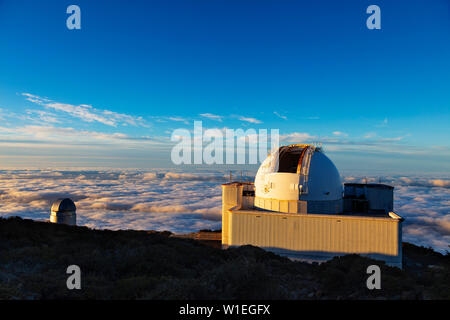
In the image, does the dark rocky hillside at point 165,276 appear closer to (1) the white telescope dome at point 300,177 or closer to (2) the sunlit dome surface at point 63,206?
(1) the white telescope dome at point 300,177

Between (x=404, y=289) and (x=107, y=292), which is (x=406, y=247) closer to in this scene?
(x=404, y=289)

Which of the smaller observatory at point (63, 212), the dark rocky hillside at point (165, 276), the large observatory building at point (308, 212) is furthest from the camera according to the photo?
the smaller observatory at point (63, 212)

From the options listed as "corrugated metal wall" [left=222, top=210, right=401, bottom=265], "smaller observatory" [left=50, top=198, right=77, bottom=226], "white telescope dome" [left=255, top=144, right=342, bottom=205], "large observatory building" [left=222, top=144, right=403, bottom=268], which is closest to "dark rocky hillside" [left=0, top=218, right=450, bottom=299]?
"corrugated metal wall" [left=222, top=210, right=401, bottom=265]

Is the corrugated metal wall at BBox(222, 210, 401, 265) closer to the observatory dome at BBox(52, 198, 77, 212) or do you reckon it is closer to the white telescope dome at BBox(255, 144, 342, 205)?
the white telescope dome at BBox(255, 144, 342, 205)

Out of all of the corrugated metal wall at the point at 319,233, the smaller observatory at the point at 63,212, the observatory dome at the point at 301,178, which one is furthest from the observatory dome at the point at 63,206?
the observatory dome at the point at 301,178
